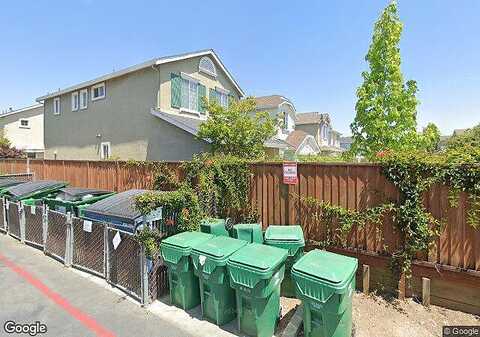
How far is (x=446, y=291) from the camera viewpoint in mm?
4746

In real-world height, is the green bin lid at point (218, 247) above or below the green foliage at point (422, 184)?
below

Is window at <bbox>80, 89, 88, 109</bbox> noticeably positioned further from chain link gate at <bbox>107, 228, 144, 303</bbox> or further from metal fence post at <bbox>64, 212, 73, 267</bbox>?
chain link gate at <bbox>107, 228, 144, 303</bbox>

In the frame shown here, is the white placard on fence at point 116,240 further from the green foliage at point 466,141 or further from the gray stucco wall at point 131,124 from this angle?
the gray stucco wall at point 131,124

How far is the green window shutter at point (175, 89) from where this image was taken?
48.5 feet

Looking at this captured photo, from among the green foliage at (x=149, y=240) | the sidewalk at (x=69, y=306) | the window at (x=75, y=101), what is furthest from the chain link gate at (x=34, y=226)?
the window at (x=75, y=101)

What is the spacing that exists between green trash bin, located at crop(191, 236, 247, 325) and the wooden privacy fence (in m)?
2.17

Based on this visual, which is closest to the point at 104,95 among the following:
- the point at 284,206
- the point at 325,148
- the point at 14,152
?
Answer: the point at 14,152

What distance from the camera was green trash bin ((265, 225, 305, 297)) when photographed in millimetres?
4922

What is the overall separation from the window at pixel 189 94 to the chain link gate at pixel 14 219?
8.82m

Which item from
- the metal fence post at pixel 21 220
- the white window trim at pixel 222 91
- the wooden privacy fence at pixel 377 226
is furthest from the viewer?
the white window trim at pixel 222 91

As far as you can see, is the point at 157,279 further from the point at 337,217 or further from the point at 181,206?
the point at 337,217

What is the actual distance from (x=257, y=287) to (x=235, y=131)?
8.48 meters

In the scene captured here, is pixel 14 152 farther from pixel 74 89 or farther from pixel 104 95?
pixel 104 95

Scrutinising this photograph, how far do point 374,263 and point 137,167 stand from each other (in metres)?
7.26
